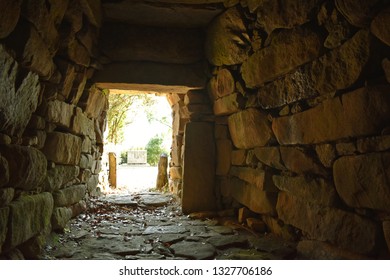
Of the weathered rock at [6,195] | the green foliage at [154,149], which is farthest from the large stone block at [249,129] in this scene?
the green foliage at [154,149]

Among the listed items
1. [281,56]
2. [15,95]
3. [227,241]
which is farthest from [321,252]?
[15,95]

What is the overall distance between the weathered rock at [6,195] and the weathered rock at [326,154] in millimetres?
2321

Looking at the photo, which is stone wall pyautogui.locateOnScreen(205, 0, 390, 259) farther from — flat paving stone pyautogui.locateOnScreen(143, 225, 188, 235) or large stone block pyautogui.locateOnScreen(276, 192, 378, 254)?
flat paving stone pyautogui.locateOnScreen(143, 225, 188, 235)

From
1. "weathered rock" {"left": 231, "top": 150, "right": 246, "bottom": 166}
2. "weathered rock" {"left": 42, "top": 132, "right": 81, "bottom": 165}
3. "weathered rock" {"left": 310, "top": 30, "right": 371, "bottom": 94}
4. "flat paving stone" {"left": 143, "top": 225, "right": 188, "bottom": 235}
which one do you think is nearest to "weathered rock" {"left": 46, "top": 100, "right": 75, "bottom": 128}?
"weathered rock" {"left": 42, "top": 132, "right": 81, "bottom": 165}

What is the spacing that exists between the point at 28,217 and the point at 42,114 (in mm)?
955

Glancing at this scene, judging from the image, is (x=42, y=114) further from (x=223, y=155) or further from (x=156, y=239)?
(x=223, y=155)

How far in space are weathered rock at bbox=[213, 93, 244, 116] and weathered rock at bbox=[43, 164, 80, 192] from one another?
6.57ft

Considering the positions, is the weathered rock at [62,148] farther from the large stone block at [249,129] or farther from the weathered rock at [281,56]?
the weathered rock at [281,56]

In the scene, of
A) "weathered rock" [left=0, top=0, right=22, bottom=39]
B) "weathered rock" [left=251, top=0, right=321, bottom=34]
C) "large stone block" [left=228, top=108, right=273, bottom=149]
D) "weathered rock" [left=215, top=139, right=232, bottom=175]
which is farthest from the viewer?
"weathered rock" [left=215, top=139, right=232, bottom=175]

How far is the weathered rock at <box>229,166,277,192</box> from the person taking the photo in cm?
333

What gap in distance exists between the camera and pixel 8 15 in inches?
72.6

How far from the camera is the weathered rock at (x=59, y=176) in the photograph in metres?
3.02

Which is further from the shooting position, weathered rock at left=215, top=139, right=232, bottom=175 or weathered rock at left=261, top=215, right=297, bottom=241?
weathered rock at left=215, top=139, right=232, bottom=175

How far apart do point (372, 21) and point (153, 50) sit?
118 inches
